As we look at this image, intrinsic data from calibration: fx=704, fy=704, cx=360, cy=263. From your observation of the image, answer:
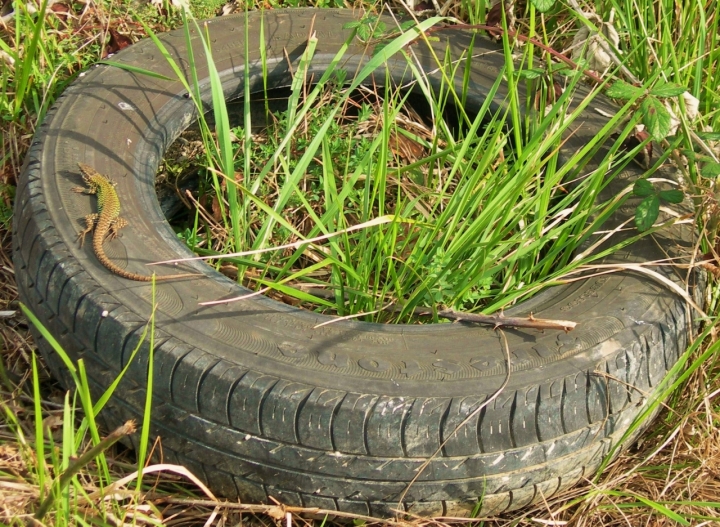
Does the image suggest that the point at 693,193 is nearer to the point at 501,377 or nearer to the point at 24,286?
the point at 501,377

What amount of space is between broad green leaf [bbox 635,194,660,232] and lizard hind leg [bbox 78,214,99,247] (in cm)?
162

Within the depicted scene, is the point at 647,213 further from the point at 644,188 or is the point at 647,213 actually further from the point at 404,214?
the point at 404,214

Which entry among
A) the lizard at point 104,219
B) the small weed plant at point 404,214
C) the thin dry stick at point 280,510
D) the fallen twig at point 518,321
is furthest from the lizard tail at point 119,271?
the fallen twig at point 518,321

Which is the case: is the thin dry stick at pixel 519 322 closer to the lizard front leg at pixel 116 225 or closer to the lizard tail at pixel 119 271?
the lizard tail at pixel 119 271

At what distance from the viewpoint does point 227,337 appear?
1868 mm

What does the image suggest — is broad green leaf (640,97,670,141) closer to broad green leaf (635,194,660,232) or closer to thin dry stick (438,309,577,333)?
broad green leaf (635,194,660,232)

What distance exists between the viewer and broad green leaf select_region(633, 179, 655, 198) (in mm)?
2158

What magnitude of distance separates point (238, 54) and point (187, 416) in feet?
5.08

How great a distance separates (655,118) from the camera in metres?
1.99

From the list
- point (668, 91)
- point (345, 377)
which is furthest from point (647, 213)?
point (345, 377)

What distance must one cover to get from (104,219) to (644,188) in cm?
163

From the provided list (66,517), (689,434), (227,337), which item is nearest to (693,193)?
(689,434)

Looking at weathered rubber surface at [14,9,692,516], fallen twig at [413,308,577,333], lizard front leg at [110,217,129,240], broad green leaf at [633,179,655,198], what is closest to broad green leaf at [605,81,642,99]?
broad green leaf at [633,179,655,198]

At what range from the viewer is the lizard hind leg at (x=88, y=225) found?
81.2 inches
